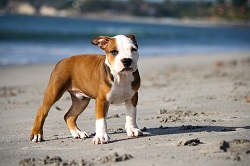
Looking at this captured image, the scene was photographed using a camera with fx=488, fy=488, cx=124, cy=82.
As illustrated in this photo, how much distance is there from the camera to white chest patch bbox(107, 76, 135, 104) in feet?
19.0

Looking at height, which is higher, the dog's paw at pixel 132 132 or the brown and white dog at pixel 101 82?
the brown and white dog at pixel 101 82

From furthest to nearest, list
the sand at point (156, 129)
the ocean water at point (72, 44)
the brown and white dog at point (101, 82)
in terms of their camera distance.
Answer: the ocean water at point (72, 44) → the brown and white dog at point (101, 82) → the sand at point (156, 129)

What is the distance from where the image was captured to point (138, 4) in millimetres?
136125

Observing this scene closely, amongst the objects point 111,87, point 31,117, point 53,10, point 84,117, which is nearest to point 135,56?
point 111,87

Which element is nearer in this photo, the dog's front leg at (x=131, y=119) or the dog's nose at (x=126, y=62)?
the dog's nose at (x=126, y=62)

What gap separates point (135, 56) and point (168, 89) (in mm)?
5337

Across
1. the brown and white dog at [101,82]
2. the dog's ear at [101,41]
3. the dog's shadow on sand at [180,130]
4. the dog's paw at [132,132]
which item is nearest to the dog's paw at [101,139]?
the brown and white dog at [101,82]

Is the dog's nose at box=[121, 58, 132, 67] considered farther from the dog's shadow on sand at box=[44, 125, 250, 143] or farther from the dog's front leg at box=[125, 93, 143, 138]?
the dog's shadow on sand at box=[44, 125, 250, 143]

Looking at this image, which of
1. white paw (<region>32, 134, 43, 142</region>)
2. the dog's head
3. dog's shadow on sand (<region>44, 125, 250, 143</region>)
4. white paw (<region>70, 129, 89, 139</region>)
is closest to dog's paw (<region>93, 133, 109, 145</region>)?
dog's shadow on sand (<region>44, 125, 250, 143</region>)

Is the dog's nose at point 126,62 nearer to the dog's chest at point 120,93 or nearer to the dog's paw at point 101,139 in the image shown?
the dog's chest at point 120,93

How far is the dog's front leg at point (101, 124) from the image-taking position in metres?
5.70

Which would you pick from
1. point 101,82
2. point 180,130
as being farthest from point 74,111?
point 180,130

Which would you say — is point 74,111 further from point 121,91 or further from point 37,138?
point 121,91

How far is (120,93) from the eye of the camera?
5.84m
